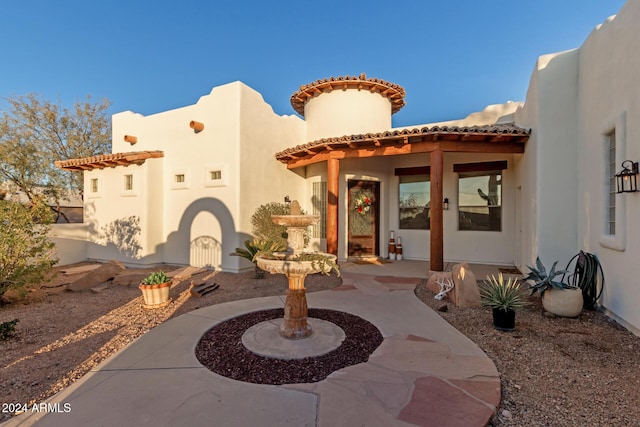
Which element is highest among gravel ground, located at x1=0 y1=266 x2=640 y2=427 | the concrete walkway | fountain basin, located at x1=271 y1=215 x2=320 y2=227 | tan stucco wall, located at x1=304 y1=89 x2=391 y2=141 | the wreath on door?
tan stucco wall, located at x1=304 y1=89 x2=391 y2=141

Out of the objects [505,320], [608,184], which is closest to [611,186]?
[608,184]

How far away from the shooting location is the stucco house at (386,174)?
183 inches

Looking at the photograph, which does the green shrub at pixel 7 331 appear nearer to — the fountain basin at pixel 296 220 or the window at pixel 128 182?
the fountain basin at pixel 296 220

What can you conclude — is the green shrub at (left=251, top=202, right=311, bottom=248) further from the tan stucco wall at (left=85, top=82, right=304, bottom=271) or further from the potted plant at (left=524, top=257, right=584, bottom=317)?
the potted plant at (left=524, top=257, right=584, bottom=317)

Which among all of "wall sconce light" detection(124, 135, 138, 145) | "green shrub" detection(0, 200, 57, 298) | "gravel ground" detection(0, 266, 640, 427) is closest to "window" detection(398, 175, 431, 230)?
"gravel ground" detection(0, 266, 640, 427)

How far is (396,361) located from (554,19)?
839 centimetres

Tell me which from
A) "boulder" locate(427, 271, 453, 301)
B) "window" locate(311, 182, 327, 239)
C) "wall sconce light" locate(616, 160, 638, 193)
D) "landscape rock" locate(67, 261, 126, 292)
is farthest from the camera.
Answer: "window" locate(311, 182, 327, 239)

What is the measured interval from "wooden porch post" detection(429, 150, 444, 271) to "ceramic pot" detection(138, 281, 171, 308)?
5.59 meters

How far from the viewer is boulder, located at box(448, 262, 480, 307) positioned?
4820 mm

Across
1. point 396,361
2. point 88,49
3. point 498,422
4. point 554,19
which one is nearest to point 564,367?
point 498,422

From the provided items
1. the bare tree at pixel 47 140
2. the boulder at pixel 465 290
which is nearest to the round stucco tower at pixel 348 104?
the boulder at pixel 465 290

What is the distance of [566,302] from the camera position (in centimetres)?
425

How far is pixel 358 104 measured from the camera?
971 cm

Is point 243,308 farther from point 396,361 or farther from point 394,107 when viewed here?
point 394,107
